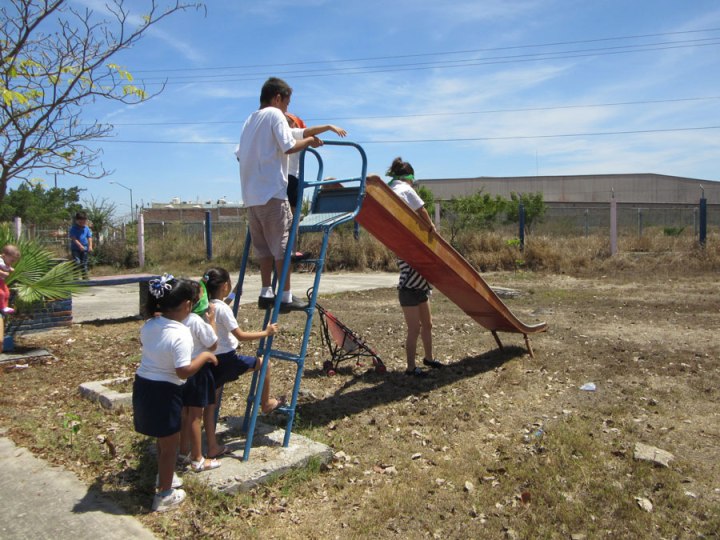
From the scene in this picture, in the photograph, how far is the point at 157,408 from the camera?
3422 mm

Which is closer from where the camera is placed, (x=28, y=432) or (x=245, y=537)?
(x=245, y=537)

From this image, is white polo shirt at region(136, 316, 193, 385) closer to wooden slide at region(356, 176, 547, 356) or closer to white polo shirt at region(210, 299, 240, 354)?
white polo shirt at region(210, 299, 240, 354)

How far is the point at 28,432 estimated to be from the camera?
15.8ft

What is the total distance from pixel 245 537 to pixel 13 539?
1144 millimetres

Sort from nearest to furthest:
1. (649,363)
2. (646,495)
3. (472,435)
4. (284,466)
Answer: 1. (646,495)
2. (284,466)
3. (472,435)
4. (649,363)

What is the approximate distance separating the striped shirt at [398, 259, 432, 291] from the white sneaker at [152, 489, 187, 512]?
10.5 feet

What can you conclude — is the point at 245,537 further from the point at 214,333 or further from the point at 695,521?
the point at 695,521

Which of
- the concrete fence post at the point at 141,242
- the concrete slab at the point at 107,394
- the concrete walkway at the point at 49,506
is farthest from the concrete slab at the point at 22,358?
the concrete fence post at the point at 141,242

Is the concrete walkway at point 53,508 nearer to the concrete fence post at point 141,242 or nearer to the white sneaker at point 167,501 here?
the white sneaker at point 167,501

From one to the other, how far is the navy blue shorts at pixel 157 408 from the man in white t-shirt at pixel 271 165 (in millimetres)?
1109

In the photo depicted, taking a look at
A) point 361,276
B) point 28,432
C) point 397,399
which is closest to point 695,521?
point 397,399

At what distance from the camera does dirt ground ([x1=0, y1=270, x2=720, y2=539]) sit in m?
3.49

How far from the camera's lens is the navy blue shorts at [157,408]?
11.2ft

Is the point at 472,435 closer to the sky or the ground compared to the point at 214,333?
closer to the ground
